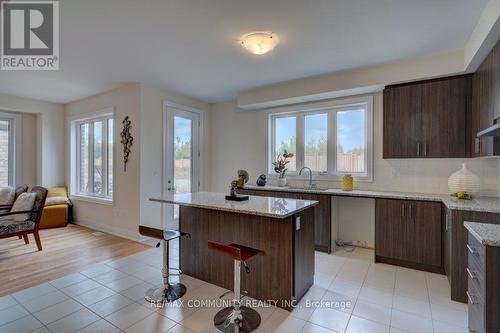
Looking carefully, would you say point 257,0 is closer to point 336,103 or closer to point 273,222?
point 273,222

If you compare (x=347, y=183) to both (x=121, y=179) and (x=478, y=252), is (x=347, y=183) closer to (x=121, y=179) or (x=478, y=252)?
(x=478, y=252)

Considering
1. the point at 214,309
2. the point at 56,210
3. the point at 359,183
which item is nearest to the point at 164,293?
the point at 214,309

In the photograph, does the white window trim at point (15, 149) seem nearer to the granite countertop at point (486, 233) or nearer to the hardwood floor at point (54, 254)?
the hardwood floor at point (54, 254)

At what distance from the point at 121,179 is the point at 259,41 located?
11.3ft

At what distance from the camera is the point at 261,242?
255 centimetres

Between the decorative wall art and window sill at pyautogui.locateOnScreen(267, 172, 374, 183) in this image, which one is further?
the decorative wall art

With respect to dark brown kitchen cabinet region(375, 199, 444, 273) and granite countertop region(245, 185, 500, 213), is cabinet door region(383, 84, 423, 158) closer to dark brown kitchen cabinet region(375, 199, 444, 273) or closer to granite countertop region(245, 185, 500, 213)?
granite countertop region(245, 185, 500, 213)

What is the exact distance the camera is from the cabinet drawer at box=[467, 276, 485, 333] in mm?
1592

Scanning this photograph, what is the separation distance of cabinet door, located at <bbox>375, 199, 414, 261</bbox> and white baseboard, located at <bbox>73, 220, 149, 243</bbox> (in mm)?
3651

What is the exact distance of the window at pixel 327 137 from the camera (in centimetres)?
414

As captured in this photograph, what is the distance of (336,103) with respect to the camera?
429cm

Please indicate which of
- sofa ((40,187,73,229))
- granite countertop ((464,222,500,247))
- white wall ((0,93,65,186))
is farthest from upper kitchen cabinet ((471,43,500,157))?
white wall ((0,93,65,186))

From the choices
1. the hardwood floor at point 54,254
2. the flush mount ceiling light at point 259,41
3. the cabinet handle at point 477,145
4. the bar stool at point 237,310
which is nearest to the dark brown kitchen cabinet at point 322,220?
the cabinet handle at point 477,145

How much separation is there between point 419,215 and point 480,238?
1.80 m
